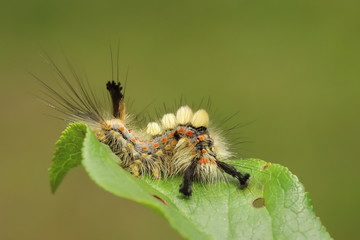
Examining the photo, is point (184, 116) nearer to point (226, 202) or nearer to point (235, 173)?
point (235, 173)

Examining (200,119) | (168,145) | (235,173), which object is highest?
(200,119)

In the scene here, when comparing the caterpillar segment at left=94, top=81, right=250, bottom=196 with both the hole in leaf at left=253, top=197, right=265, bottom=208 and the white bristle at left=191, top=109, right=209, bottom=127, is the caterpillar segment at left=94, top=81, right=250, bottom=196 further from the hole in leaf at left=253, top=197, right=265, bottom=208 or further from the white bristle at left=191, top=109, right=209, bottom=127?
the hole in leaf at left=253, top=197, right=265, bottom=208

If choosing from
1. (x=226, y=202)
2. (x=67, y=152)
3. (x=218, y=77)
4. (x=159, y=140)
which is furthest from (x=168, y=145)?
(x=218, y=77)

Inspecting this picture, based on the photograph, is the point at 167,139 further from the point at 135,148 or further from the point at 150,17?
the point at 150,17

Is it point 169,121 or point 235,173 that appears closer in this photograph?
point 235,173

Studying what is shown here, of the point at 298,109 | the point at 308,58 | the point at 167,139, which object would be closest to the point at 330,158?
the point at 298,109

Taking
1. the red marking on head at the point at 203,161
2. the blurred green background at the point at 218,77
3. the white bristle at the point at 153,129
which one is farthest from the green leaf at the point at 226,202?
the blurred green background at the point at 218,77
